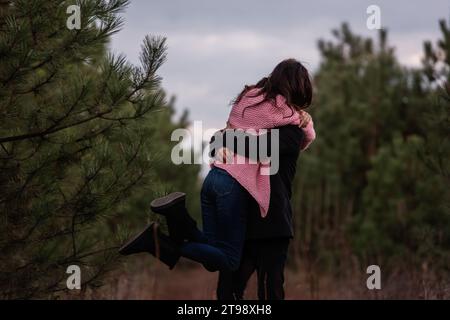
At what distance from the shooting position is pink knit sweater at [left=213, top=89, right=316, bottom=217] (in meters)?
4.15

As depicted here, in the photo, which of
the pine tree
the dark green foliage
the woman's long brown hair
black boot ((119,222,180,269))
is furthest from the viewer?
the dark green foliage

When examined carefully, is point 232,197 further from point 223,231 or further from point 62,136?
point 62,136

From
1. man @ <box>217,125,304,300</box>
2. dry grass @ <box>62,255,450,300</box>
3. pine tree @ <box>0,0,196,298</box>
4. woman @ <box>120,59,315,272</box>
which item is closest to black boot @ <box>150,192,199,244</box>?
woman @ <box>120,59,315,272</box>

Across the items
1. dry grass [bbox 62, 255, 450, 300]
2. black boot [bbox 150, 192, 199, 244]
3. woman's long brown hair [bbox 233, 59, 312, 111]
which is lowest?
dry grass [bbox 62, 255, 450, 300]

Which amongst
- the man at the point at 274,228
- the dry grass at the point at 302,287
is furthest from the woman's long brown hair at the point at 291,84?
the dry grass at the point at 302,287

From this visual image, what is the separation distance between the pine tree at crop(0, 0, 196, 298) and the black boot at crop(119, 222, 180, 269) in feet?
3.80

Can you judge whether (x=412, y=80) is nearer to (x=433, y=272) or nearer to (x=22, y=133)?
(x=433, y=272)

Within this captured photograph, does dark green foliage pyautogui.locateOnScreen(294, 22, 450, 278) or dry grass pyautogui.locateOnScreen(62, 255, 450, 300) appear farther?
dark green foliage pyautogui.locateOnScreen(294, 22, 450, 278)

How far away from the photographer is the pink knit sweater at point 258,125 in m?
4.15

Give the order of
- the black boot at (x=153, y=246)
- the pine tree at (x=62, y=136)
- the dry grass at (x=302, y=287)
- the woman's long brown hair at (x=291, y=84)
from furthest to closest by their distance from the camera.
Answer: the dry grass at (x=302, y=287)
the pine tree at (x=62, y=136)
the woman's long brown hair at (x=291, y=84)
the black boot at (x=153, y=246)

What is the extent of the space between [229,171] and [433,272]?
456 cm

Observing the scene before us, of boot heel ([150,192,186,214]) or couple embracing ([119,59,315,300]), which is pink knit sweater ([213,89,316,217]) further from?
boot heel ([150,192,186,214])

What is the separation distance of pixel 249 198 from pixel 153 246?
0.55 m

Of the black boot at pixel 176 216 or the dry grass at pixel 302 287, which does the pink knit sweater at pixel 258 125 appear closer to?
the black boot at pixel 176 216
